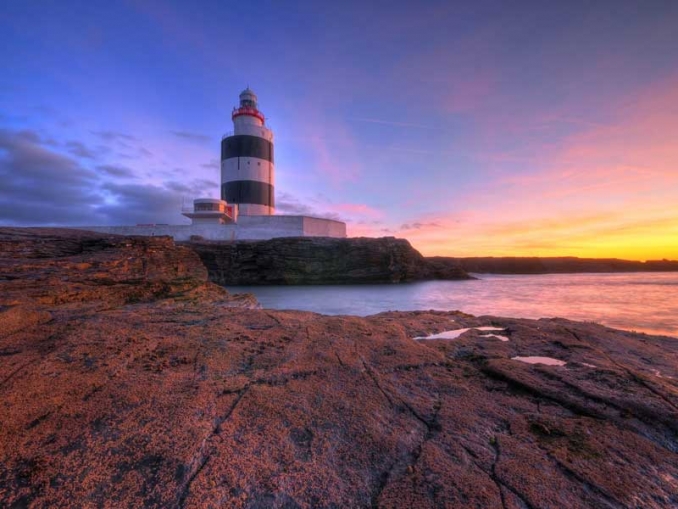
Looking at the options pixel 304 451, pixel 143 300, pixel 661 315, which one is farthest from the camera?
pixel 661 315

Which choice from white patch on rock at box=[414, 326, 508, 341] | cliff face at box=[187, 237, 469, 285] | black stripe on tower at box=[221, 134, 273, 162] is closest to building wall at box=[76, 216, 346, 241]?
cliff face at box=[187, 237, 469, 285]

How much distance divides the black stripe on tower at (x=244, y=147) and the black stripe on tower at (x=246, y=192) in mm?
2472

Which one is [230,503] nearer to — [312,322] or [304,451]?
[304,451]

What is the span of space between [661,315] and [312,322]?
12.6 m

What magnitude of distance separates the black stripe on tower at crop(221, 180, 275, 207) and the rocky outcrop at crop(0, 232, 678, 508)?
26.5m

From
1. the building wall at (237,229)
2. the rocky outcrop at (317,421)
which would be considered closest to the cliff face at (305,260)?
the building wall at (237,229)

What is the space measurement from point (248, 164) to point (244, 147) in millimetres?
1552

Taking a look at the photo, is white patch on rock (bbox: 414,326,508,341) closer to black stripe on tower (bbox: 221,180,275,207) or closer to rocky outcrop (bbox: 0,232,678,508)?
rocky outcrop (bbox: 0,232,678,508)

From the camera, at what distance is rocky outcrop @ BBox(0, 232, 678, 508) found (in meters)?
1.44

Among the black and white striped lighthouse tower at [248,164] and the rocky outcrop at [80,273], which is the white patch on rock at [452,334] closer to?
the rocky outcrop at [80,273]

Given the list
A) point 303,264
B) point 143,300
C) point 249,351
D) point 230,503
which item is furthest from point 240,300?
point 303,264

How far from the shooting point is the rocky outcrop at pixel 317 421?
1.44 m

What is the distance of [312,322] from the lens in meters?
4.25

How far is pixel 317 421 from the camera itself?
1966 millimetres
